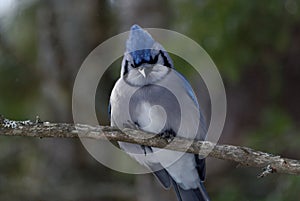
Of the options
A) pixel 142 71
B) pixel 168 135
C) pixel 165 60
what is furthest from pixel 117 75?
pixel 168 135

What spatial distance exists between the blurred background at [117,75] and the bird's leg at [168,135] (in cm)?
128

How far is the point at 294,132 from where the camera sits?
5109mm

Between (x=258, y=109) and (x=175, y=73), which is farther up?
(x=258, y=109)

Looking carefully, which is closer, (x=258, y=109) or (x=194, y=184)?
(x=194, y=184)

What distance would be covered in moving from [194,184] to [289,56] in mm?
2724

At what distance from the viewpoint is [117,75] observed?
5758 mm

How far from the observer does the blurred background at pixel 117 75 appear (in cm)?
519

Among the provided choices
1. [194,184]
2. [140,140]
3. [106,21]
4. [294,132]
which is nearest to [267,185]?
[294,132]

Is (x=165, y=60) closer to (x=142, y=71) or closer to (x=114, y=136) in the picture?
(x=142, y=71)

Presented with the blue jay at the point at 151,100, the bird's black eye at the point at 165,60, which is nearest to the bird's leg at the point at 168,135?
the blue jay at the point at 151,100

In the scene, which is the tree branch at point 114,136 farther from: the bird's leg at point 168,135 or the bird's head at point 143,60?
the bird's head at point 143,60

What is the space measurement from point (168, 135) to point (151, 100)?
1.38 feet

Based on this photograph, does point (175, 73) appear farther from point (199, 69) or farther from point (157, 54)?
point (199, 69)

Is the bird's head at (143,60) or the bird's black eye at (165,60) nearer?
the bird's head at (143,60)
